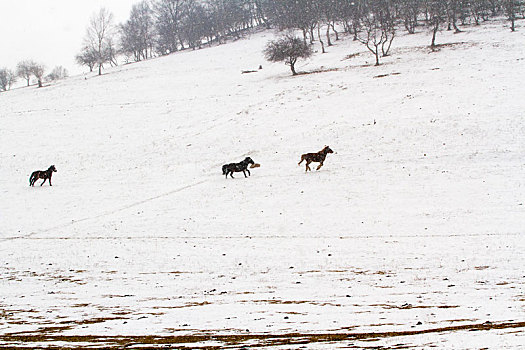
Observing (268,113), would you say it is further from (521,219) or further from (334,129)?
(521,219)

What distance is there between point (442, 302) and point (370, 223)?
865 centimetres

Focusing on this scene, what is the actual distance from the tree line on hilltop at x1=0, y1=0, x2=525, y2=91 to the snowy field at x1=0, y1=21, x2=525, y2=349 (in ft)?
102

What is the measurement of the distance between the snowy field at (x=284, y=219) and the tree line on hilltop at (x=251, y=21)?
1221 inches

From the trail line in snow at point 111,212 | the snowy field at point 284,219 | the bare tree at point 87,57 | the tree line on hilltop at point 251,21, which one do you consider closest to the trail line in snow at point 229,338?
the snowy field at point 284,219

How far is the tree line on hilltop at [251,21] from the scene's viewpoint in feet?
257

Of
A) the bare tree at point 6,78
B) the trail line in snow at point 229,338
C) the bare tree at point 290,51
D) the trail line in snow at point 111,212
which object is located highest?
the bare tree at point 6,78

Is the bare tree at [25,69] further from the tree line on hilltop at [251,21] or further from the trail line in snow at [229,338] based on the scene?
the trail line in snow at [229,338]

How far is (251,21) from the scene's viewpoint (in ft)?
416

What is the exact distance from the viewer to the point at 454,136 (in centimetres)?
2703

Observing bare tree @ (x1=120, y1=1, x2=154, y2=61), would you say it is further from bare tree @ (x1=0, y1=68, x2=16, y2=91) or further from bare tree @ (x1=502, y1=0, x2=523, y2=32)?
bare tree @ (x1=502, y1=0, x2=523, y2=32)

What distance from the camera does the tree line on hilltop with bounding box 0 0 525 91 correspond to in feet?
257

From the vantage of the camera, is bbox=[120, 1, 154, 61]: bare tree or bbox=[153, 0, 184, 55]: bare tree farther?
bbox=[120, 1, 154, 61]: bare tree

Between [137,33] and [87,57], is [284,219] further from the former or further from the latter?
[137,33]

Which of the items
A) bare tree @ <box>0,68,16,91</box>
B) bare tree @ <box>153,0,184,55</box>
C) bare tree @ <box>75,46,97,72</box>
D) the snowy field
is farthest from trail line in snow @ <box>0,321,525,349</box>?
bare tree @ <box>0,68,16,91</box>
